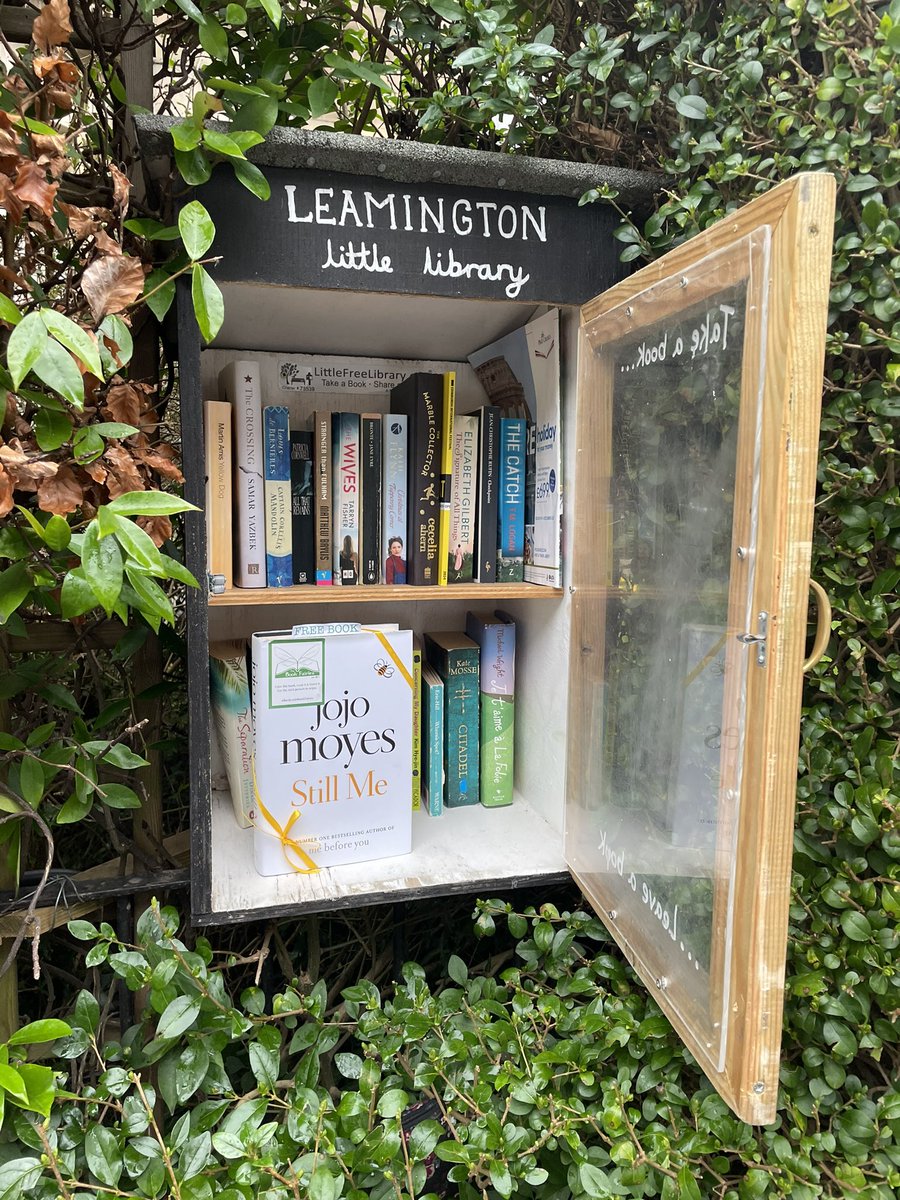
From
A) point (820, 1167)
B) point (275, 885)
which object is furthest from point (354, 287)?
point (820, 1167)

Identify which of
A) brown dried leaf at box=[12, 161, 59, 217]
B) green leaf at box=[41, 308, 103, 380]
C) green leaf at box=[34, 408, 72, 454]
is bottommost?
green leaf at box=[34, 408, 72, 454]

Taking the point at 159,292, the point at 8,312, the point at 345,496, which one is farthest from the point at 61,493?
the point at 345,496

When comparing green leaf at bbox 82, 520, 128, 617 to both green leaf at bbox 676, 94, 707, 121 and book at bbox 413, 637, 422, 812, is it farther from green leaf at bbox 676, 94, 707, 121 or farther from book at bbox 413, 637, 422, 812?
green leaf at bbox 676, 94, 707, 121

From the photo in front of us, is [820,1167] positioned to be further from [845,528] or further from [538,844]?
[845,528]

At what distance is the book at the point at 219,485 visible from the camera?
3.95ft

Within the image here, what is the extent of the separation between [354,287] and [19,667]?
780mm

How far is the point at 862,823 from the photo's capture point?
3.09ft

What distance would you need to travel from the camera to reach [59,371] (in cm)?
72

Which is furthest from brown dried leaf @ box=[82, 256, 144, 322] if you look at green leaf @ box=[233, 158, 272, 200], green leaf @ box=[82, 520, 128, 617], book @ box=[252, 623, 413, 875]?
book @ box=[252, 623, 413, 875]

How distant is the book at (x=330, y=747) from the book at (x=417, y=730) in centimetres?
15

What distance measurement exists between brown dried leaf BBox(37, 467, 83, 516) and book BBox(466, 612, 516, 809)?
2.82 ft

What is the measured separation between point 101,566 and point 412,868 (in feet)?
2.60

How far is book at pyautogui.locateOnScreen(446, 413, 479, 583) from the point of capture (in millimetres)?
1400

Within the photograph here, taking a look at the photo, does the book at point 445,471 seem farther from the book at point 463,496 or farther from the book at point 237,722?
the book at point 237,722
